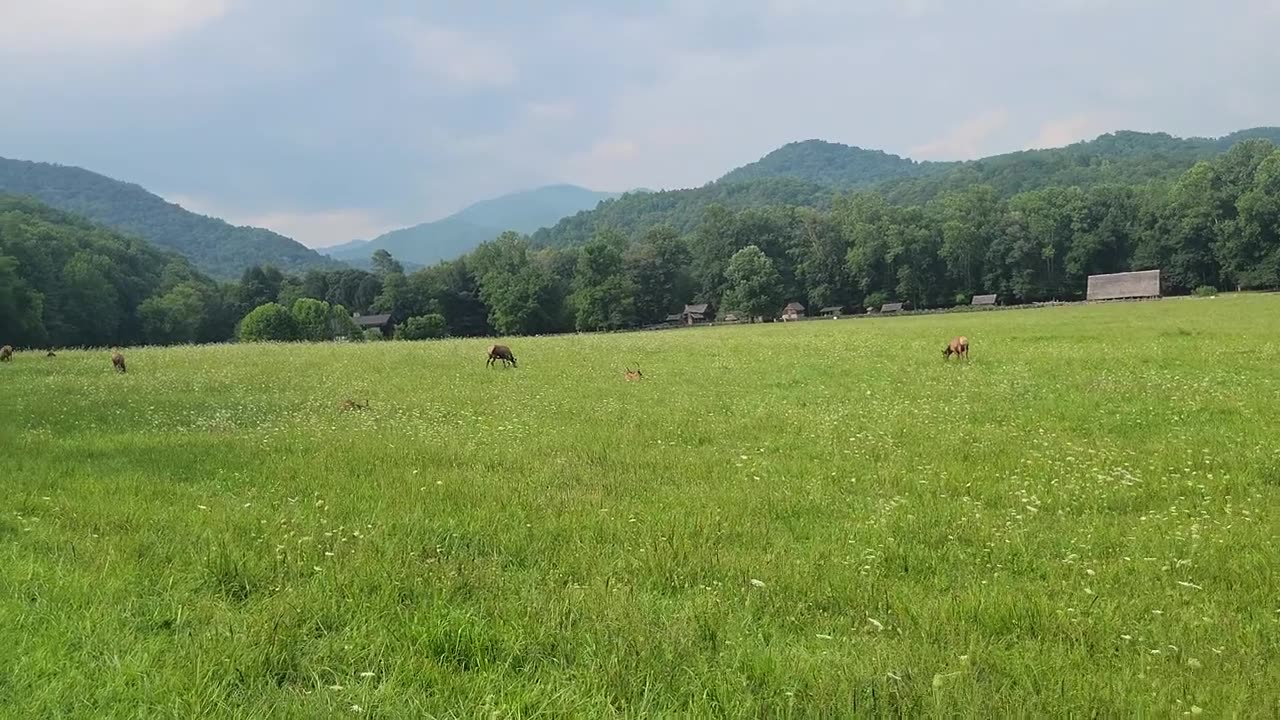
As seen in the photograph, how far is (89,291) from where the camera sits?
306 feet

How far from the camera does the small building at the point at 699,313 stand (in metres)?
134

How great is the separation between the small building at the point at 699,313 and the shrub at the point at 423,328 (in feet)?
137

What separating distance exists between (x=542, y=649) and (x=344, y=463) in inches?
270

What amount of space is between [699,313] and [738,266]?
14.7 metres

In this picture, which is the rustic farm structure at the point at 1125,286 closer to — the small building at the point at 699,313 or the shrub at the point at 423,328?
the small building at the point at 699,313

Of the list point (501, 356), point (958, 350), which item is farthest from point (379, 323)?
point (958, 350)

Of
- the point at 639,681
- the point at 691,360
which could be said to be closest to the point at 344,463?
the point at 639,681

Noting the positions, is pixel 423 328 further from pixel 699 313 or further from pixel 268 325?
pixel 699 313

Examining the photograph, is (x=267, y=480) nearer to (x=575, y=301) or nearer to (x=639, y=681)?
(x=639, y=681)

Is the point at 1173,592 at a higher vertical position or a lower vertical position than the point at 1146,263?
lower

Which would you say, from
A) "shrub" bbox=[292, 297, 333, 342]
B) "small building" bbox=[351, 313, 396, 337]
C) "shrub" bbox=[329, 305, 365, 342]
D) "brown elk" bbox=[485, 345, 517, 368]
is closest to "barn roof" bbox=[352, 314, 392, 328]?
"small building" bbox=[351, 313, 396, 337]

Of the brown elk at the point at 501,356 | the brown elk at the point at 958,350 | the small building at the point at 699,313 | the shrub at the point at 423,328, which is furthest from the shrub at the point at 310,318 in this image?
the brown elk at the point at 958,350

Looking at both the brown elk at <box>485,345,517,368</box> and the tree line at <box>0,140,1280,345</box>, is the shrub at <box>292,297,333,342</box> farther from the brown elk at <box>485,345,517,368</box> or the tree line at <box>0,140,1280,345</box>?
the brown elk at <box>485,345,517,368</box>

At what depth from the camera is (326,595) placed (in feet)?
19.4
